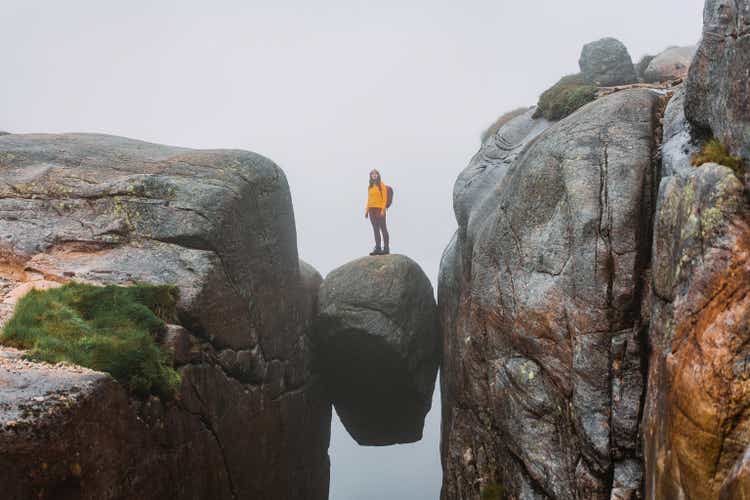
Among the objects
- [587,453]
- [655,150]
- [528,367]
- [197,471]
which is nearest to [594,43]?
[655,150]

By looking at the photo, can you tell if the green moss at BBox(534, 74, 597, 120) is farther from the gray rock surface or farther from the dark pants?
the dark pants

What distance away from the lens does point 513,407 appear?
15898 millimetres

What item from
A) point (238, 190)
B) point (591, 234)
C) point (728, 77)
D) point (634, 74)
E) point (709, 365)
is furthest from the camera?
point (634, 74)

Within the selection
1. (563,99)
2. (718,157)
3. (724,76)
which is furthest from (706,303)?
(563,99)

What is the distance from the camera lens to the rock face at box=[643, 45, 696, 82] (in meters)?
24.1

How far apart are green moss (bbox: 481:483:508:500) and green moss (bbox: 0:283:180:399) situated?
797 centimetres

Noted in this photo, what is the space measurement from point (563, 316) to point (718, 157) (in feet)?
16.2

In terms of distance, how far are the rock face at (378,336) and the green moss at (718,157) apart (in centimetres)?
1364

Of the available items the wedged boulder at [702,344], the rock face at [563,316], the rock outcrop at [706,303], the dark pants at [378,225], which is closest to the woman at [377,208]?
the dark pants at [378,225]

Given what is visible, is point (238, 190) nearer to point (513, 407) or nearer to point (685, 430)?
point (513, 407)

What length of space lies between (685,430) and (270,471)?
12.5 m

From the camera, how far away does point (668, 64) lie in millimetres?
24703

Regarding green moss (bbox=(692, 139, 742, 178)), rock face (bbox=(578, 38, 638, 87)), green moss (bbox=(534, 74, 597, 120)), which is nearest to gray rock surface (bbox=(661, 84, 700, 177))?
green moss (bbox=(692, 139, 742, 178))

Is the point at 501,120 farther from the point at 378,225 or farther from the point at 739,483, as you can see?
the point at 739,483
